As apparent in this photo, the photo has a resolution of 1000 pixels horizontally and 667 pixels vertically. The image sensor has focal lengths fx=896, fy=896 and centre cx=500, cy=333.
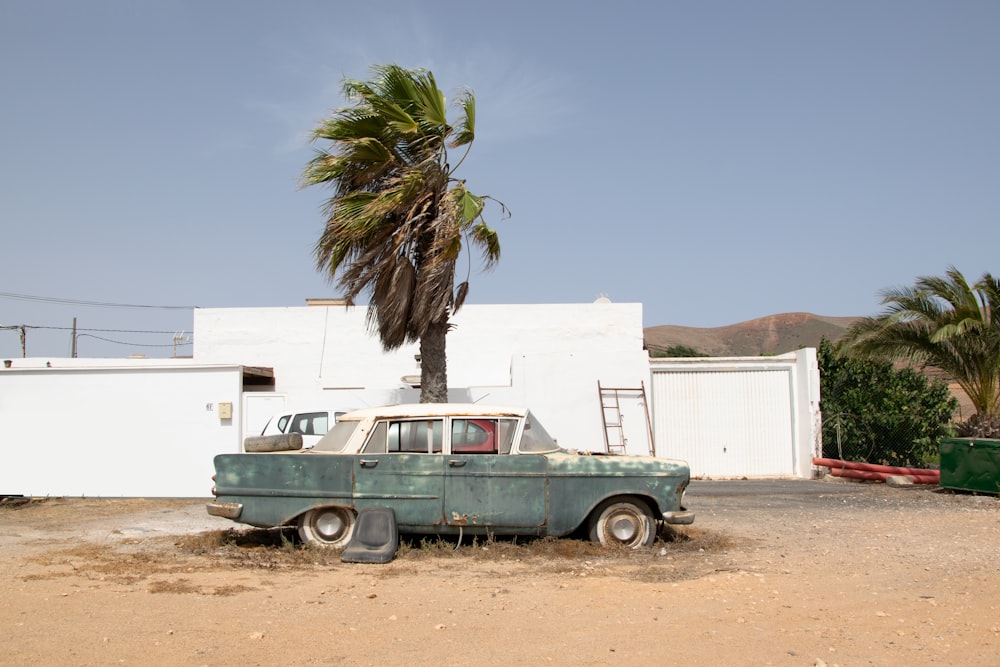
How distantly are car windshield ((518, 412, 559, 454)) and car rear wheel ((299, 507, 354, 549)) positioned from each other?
2.00m

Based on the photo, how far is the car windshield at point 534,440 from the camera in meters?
9.67

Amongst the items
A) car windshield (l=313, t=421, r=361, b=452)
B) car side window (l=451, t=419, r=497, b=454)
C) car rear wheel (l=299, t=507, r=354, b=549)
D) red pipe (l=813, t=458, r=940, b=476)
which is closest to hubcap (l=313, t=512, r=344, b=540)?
car rear wheel (l=299, t=507, r=354, b=549)

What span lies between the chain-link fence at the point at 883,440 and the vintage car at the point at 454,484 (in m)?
14.0

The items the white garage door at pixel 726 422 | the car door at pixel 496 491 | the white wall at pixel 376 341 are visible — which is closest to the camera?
the car door at pixel 496 491

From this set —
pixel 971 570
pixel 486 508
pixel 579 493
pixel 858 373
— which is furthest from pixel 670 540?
pixel 858 373

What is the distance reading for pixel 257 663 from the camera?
559 centimetres

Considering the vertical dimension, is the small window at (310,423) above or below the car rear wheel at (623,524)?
above

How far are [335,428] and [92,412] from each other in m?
9.50

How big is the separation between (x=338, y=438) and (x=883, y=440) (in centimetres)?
1671

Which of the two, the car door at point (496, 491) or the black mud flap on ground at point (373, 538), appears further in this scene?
the car door at point (496, 491)

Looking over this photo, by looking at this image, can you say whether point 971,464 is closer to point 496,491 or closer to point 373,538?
point 496,491

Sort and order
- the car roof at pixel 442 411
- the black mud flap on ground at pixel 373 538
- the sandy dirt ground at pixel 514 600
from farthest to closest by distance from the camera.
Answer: the car roof at pixel 442 411
the black mud flap on ground at pixel 373 538
the sandy dirt ground at pixel 514 600

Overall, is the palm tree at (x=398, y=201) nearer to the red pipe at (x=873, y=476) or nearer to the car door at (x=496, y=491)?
the car door at (x=496, y=491)

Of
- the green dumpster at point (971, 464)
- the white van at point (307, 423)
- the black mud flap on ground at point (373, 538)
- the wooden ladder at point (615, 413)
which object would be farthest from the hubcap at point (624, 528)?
the wooden ladder at point (615, 413)
